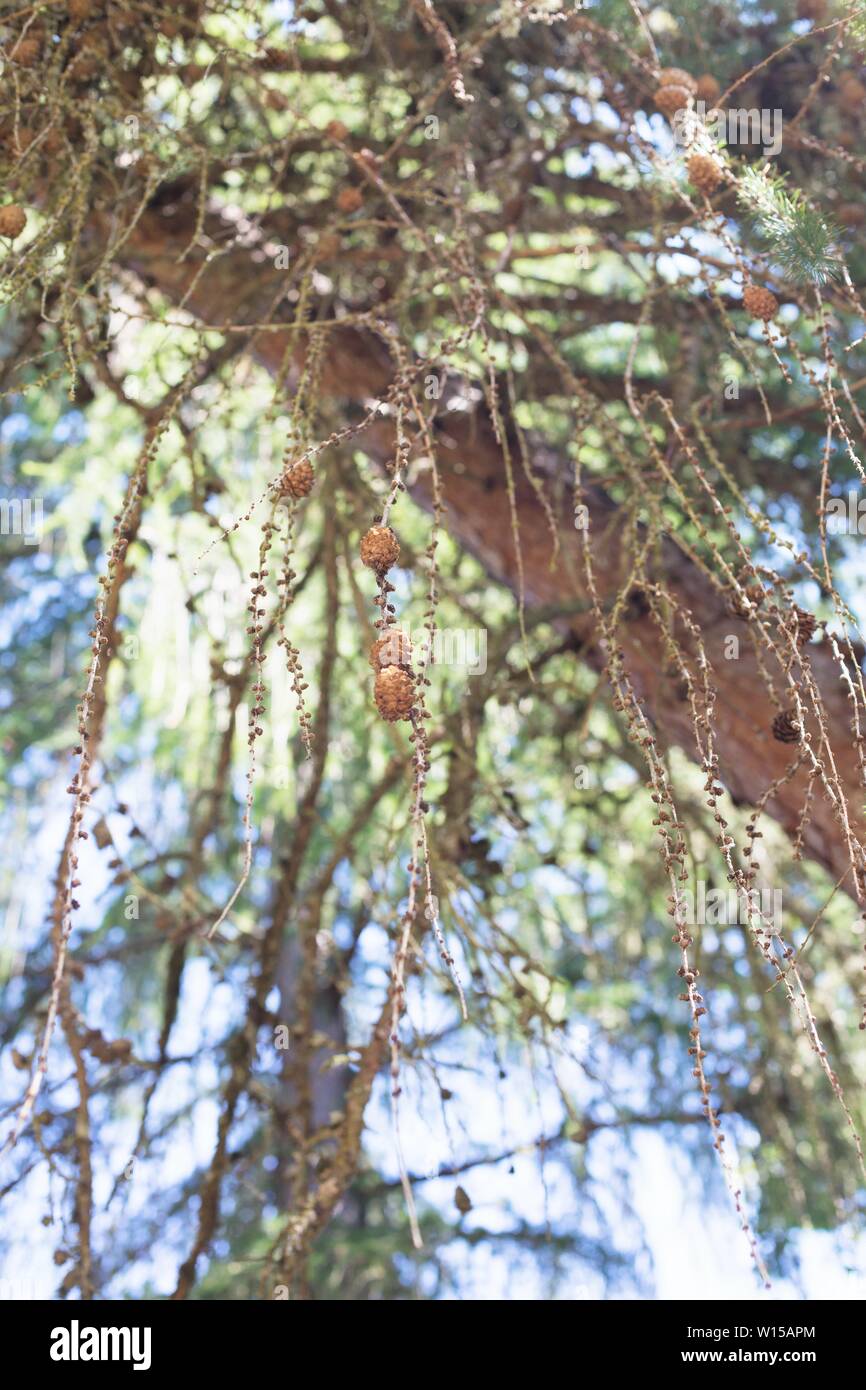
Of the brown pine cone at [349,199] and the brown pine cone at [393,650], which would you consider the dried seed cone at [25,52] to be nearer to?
the brown pine cone at [349,199]

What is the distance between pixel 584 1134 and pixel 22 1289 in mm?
1108

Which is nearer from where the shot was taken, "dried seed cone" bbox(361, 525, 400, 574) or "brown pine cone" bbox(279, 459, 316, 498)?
"dried seed cone" bbox(361, 525, 400, 574)

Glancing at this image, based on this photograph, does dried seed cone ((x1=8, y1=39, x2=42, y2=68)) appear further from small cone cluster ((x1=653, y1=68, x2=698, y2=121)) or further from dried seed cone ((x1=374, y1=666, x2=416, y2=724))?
dried seed cone ((x1=374, y1=666, x2=416, y2=724))

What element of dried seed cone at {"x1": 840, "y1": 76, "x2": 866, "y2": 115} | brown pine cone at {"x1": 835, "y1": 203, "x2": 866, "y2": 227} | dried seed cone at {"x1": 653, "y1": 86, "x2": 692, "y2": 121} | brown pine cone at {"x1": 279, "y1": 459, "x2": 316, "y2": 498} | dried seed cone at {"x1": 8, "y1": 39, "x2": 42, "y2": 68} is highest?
dried seed cone at {"x1": 840, "y1": 76, "x2": 866, "y2": 115}

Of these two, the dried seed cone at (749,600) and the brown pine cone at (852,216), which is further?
the brown pine cone at (852,216)

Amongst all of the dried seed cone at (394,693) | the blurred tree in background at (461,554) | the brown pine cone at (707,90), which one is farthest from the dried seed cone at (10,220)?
the brown pine cone at (707,90)

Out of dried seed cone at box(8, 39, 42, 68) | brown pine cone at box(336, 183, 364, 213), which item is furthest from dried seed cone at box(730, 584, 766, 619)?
dried seed cone at box(8, 39, 42, 68)

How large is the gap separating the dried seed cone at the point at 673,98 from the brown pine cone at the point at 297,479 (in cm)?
80

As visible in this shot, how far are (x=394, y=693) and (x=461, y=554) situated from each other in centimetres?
192

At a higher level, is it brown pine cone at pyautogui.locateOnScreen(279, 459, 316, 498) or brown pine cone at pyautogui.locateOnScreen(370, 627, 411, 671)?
brown pine cone at pyautogui.locateOnScreen(279, 459, 316, 498)

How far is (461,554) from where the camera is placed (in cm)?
294

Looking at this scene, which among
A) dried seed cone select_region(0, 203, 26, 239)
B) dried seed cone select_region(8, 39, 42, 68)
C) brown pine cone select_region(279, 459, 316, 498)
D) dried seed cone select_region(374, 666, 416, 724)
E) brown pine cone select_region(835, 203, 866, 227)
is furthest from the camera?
brown pine cone select_region(835, 203, 866, 227)

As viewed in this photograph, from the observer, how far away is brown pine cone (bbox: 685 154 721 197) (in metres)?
1.48

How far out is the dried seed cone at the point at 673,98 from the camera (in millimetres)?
1702
